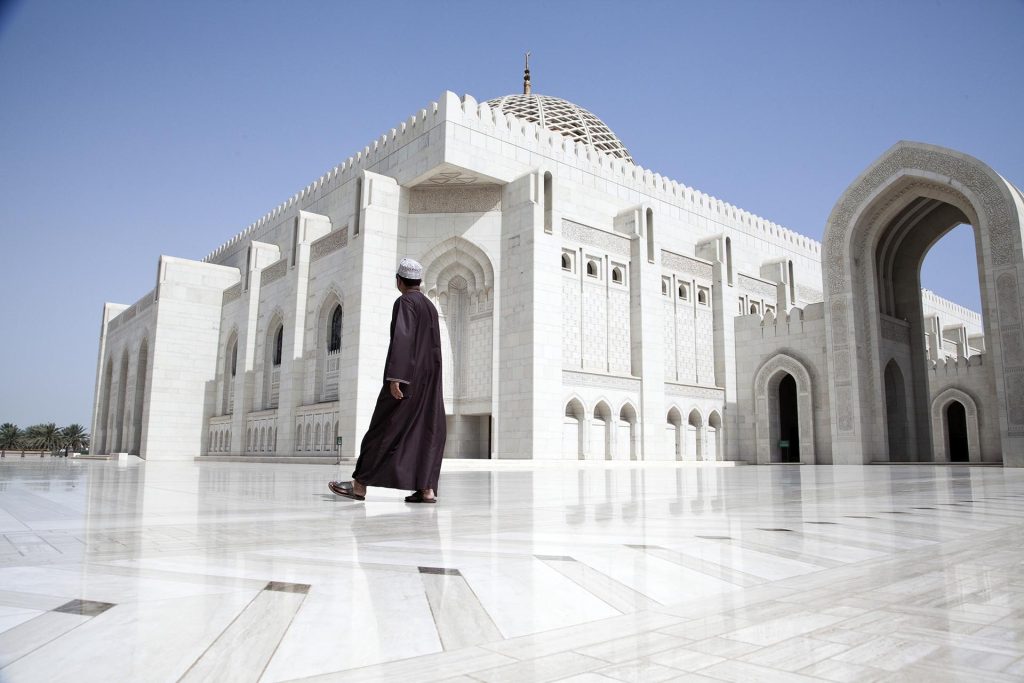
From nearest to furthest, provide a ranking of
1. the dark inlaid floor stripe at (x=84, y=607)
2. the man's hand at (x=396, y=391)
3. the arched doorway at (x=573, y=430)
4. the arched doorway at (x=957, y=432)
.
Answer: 1. the dark inlaid floor stripe at (x=84, y=607)
2. the man's hand at (x=396, y=391)
3. the arched doorway at (x=573, y=430)
4. the arched doorway at (x=957, y=432)

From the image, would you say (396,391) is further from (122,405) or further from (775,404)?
(122,405)

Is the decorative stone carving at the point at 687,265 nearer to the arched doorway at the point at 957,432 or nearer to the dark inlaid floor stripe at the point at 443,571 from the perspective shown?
the arched doorway at the point at 957,432

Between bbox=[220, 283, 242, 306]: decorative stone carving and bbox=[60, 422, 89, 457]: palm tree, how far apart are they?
111ft

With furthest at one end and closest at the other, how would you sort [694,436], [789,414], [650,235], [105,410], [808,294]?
[105,410]
[808,294]
[789,414]
[694,436]
[650,235]

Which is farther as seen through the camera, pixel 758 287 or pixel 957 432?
pixel 957 432

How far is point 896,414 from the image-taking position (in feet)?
56.4

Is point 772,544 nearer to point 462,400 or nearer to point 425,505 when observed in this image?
point 425,505

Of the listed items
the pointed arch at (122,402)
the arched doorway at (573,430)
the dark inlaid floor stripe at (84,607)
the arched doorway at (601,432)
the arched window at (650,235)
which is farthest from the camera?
the pointed arch at (122,402)

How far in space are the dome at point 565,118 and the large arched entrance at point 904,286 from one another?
8.39 m

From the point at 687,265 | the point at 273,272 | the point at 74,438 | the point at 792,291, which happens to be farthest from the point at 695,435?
the point at 74,438

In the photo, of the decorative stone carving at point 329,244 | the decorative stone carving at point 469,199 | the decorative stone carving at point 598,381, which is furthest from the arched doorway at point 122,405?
the decorative stone carving at point 598,381

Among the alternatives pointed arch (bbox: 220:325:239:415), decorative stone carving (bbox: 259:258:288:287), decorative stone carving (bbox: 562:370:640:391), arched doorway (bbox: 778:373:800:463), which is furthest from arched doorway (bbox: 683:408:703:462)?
pointed arch (bbox: 220:325:239:415)

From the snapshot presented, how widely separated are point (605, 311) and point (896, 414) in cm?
773

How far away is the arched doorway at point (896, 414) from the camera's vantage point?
16797mm
